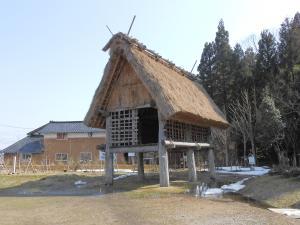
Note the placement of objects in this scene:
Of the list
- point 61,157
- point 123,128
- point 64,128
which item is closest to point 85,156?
point 61,157

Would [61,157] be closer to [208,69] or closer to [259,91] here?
[208,69]

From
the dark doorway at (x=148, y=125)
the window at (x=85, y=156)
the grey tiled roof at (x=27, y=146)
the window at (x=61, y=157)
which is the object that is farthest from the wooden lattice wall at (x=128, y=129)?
the grey tiled roof at (x=27, y=146)

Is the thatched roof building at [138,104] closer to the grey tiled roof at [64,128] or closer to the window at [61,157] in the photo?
the grey tiled roof at [64,128]

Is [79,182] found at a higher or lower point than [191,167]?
lower

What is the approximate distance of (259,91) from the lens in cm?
4534

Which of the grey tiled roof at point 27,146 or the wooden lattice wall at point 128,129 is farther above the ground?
the grey tiled roof at point 27,146

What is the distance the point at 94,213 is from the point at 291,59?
37804 mm

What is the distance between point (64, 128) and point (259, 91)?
78.8ft

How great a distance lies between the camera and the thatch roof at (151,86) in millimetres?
18078

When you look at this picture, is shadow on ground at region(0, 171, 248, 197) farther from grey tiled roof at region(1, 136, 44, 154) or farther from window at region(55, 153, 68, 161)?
grey tiled roof at region(1, 136, 44, 154)

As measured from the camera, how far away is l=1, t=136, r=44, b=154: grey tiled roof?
53.3 metres

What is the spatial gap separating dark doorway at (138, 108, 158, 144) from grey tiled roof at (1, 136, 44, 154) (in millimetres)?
29541

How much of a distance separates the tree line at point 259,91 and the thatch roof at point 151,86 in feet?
53.8

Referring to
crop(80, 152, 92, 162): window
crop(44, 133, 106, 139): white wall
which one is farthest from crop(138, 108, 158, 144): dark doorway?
crop(80, 152, 92, 162): window
